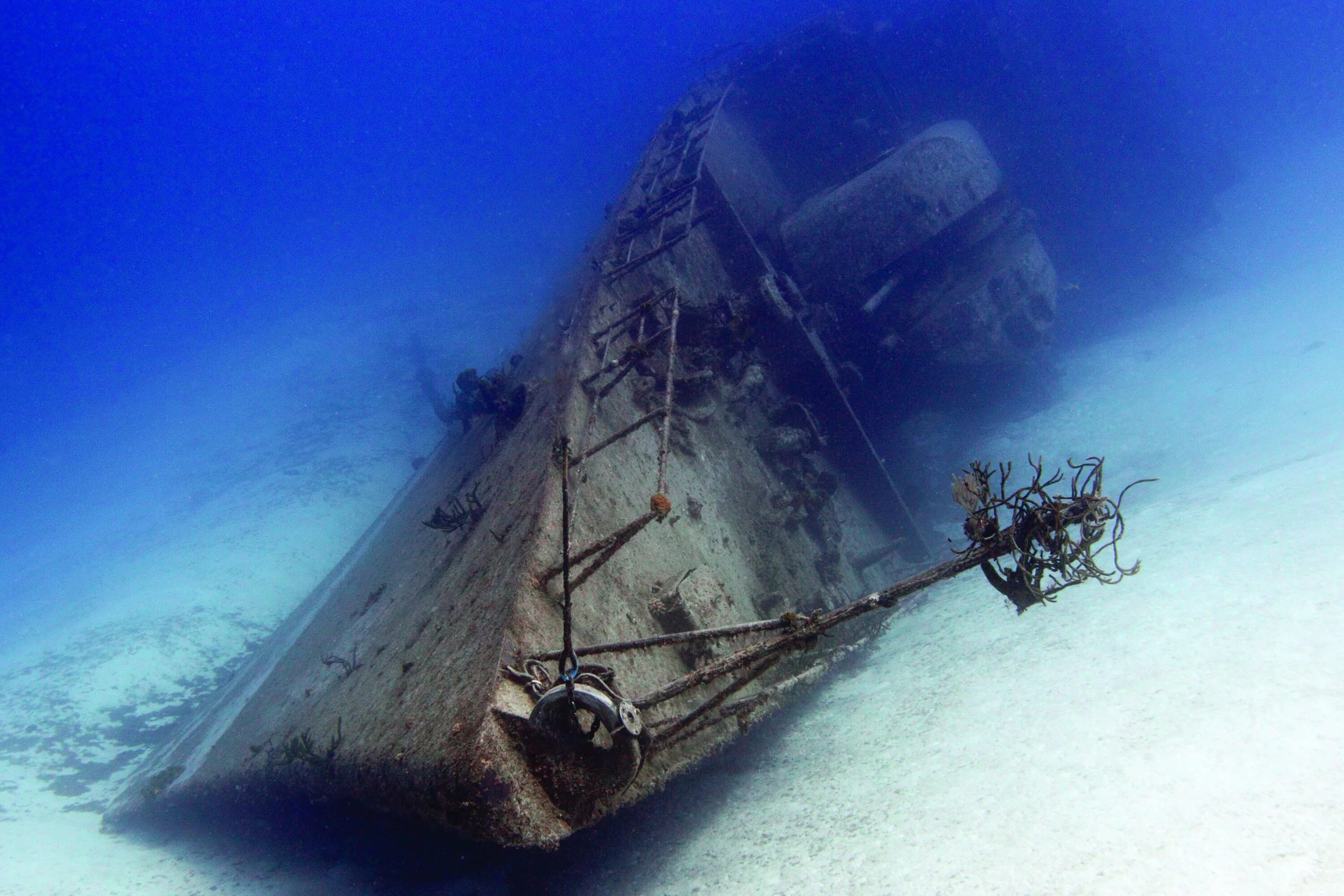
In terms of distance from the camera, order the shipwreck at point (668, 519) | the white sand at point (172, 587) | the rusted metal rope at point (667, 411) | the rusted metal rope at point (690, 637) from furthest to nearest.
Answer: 1. the white sand at point (172, 587)
2. the rusted metal rope at point (667, 411)
3. the rusted metal rope at point (690, 637)
4. the shipwreck at point (668, 519)

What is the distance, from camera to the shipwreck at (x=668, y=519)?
9.01 ft

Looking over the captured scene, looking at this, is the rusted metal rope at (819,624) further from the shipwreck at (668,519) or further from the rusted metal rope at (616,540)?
the rusted metal rope at (616,540)

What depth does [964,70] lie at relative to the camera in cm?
1839

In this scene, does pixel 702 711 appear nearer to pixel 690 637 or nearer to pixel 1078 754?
pixel 690 637

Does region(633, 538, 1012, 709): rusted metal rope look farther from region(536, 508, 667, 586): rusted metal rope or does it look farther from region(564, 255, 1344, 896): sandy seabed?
region(564, 255, 1344, 896): sandy seabed

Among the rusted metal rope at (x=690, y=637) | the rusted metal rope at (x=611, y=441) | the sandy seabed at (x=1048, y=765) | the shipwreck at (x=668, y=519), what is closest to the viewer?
the shipwreck at (x=668, y=519)

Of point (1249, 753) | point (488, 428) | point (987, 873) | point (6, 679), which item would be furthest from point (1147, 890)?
point (6, 679)

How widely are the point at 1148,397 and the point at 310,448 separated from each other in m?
35.1

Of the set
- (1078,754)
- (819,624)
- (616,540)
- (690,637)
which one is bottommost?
(1078,754)

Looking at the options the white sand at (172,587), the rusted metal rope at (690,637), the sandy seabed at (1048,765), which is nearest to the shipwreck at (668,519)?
the rusted metal rope at (690,637)

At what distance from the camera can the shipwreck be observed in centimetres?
275

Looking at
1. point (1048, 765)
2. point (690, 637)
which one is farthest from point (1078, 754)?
point (690, 637)

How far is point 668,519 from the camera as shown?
505cm

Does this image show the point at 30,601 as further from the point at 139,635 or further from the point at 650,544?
the point at 650,544
